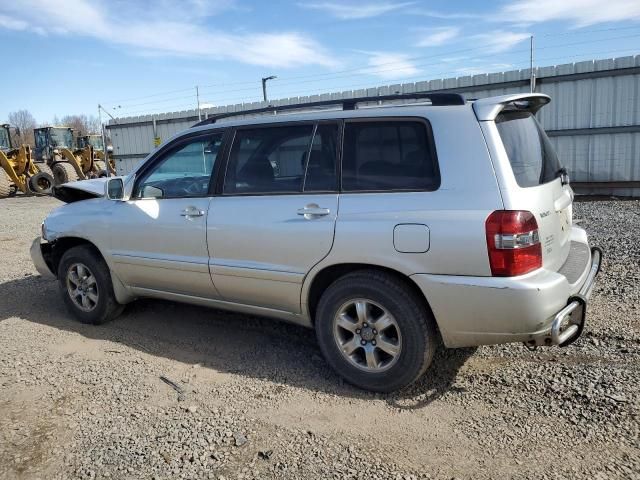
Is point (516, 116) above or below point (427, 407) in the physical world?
above

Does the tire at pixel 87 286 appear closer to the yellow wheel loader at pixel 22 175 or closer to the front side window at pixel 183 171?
the front side window at pixel 183 171

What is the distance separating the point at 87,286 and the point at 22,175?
60.7ft

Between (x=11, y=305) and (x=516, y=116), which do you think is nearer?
(x=516, y=116)

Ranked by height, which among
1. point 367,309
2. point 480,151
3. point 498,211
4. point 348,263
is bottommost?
point 367,309

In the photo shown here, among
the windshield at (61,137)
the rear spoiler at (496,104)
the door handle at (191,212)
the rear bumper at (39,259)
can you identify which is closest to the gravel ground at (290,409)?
the rear bumper at (39,259)

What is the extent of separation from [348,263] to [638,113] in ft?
37.2

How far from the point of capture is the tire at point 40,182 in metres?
19.9

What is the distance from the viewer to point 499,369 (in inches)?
145

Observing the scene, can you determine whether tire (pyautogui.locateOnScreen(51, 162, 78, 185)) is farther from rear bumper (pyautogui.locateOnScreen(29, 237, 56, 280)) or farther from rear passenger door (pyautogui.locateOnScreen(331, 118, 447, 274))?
rear passenger door (pyautogui.locateOnScreen(331, 118, 447, 274))

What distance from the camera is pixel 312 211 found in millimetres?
3496

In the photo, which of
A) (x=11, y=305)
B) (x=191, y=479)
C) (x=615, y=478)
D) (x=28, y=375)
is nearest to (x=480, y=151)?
(x=615, y=478)

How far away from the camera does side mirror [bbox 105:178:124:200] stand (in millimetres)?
4559

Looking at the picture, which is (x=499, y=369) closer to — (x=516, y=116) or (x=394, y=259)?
(x=394, y=259)

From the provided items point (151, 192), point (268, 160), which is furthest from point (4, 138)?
point (268, 160)
